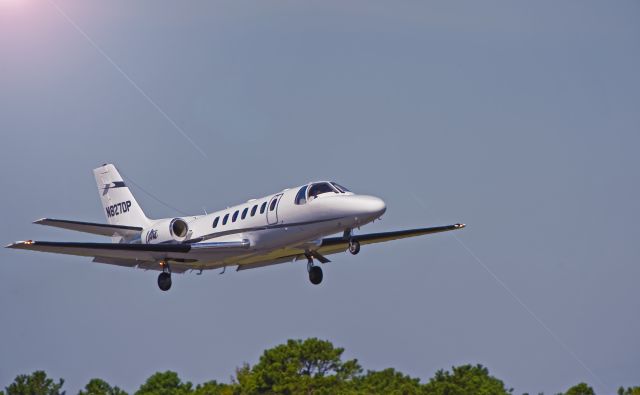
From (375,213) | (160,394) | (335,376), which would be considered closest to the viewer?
(375,213)

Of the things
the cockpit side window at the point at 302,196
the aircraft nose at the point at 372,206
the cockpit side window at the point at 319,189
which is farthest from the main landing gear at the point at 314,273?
the aircraft nose at the point at 372,206

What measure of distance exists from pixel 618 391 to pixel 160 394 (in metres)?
34.0

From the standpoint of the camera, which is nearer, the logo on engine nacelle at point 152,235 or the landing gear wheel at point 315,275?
the landing gear wheel at point 315,275

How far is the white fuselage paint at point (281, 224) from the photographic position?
39000 mm

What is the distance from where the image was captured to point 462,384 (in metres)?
89.1

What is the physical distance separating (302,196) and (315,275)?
394 centimetres

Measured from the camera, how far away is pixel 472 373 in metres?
90.9

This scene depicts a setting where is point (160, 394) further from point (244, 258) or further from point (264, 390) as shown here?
point (244, 258)

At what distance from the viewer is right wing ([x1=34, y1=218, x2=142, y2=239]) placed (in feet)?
136

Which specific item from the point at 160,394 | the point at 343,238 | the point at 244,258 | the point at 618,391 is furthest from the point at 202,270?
the point at 160,394

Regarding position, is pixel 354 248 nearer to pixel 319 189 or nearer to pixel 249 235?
pixel 319 189

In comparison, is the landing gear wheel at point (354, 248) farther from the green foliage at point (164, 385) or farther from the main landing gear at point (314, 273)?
the green foliage at point (164, 385)

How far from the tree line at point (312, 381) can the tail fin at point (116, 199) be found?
35.4 metres

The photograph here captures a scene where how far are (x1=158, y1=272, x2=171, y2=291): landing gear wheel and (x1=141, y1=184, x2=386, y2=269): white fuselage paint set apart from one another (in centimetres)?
70
